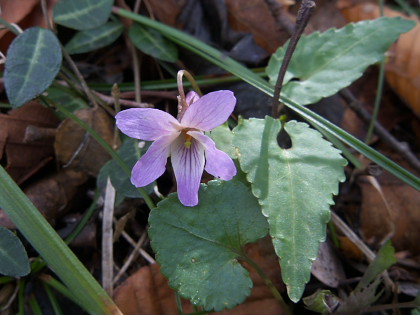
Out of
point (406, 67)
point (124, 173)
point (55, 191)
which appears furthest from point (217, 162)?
point (406, 67)

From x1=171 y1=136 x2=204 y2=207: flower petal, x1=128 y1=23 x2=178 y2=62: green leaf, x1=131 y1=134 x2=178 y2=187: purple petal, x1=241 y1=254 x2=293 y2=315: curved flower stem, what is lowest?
x1=241 y1=254 x2=293 y2=315: curved flower stem

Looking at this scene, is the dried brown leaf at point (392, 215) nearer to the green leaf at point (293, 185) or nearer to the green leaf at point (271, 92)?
the green leaf at point (271, 92)

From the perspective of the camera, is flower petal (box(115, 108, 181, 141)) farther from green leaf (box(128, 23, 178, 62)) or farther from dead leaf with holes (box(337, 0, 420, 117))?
dead leaf with holes (box(337, 0, 420, 117))

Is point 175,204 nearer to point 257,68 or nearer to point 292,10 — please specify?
point 257,68

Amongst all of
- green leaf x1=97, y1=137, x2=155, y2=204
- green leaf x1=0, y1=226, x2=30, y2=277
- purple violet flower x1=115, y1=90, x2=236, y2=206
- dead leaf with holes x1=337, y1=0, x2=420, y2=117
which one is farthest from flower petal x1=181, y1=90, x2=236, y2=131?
dead leaf with holes x1=337, y1=0, x2=420, y2=117

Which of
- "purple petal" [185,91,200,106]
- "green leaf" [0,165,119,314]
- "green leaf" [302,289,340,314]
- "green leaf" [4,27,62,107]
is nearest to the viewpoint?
"green leaf" [0,165,119,314]

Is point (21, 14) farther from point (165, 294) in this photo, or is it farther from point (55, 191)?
point (165, 294)

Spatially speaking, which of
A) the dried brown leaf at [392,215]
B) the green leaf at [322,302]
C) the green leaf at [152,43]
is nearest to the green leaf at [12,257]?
the green leaf at [322,302]

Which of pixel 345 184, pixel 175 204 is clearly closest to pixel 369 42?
pixel 345 184
